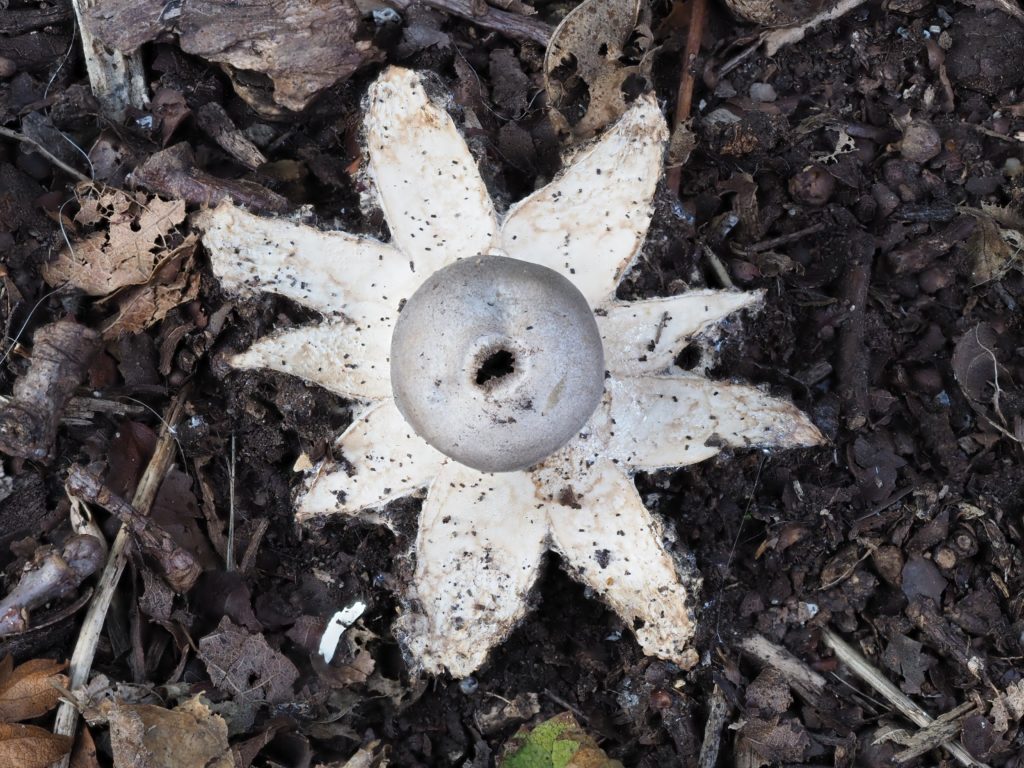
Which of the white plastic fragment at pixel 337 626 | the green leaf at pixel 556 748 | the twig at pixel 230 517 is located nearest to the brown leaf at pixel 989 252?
the green leaf at pixel 556 748

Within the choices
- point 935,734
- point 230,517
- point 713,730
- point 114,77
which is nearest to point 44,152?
point 114,77

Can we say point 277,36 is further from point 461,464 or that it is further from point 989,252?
point 989,252

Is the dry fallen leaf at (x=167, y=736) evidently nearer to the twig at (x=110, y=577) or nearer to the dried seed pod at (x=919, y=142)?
the twig at (x=110, y=577)

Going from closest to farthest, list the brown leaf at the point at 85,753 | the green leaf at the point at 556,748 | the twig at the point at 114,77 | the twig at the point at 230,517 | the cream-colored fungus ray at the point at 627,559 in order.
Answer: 1. the brown leaf at the point at 85,753
2. the cream-colored fungus ray at the point at 627,559
3. the green leaf at the point at 556,748
4. the twig at the point at 230,517
5. the twig at the point at 114,77

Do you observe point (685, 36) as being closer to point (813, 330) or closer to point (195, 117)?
point (813, 330)

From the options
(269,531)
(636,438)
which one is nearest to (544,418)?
(636,438)

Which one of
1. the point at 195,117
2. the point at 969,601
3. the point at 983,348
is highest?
the point at 195,117
